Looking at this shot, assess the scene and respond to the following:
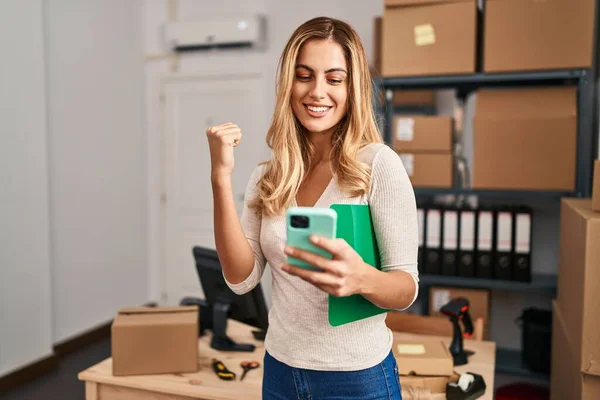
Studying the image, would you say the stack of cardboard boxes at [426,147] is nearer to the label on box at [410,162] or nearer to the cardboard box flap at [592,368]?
the label on box at [410,162]

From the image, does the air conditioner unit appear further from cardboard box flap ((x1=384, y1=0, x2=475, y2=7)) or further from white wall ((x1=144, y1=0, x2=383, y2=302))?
cardboard box flap ((x1=384, y1=0, x2=475, y2=7))

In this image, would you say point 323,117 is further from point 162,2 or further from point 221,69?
point 162,2

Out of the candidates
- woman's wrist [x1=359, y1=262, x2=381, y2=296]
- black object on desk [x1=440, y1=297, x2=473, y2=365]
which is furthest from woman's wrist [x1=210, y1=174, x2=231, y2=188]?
black object on desk [x1=440, y1=297, x2=473, y2=365]

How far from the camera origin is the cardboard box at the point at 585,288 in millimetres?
1546

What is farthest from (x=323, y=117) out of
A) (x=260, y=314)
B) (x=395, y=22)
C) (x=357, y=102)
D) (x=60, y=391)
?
(x=60, y=391)

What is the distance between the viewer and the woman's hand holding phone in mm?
795

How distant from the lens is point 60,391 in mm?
3164

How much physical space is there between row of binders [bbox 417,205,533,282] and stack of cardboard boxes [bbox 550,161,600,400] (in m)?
0.82

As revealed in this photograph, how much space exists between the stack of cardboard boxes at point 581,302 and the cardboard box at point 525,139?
0.74 m

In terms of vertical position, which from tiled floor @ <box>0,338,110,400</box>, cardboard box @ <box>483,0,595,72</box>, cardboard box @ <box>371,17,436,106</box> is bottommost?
tiled floor @ <box>0,338,110,400</box>

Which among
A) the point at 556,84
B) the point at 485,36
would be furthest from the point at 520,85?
the point at 485,36

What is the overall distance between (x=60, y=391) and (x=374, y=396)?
274 cm

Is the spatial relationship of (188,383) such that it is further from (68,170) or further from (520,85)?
(68,170)

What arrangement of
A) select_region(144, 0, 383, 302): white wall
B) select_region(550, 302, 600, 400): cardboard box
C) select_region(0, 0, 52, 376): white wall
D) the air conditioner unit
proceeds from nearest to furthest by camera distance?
select_region(550, 302, 600, 400): cardboard box
select_region(0, 0, 52, 376): white wall
select_region(144, 0, 383, 302): white wall
the air conditioner unit
